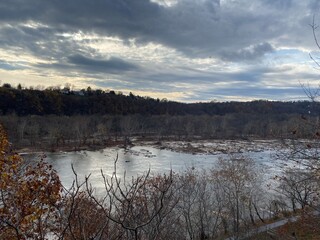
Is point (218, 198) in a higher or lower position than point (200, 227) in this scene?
higher

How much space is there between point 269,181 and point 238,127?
79271mm

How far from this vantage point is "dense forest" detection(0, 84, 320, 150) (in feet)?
227

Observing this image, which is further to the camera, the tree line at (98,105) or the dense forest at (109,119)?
the tree line at (98,105)

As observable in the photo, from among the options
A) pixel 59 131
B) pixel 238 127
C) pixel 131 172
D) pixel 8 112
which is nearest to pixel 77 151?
pixel 59 131

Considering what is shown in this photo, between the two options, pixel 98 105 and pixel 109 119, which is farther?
pixel 98 105

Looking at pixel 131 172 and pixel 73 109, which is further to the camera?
pixel 73 109

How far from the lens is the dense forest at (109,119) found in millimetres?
69319

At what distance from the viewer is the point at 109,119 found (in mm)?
98062

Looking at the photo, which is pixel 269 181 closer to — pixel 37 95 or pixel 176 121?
pixel 176 121

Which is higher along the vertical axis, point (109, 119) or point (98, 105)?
point (98, 105)

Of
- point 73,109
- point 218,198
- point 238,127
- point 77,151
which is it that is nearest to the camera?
point 218,198

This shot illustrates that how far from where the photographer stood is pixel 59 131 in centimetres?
6906

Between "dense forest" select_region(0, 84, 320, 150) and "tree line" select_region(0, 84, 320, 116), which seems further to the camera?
"tree line" select_region(0, 84, 320, 116)

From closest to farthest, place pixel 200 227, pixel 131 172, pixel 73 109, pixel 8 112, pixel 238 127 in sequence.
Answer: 1. pixel 200 227
2. pixel 131 172
3. pixel 8 112
4. pixel 238 127
5. pixel 73 109
